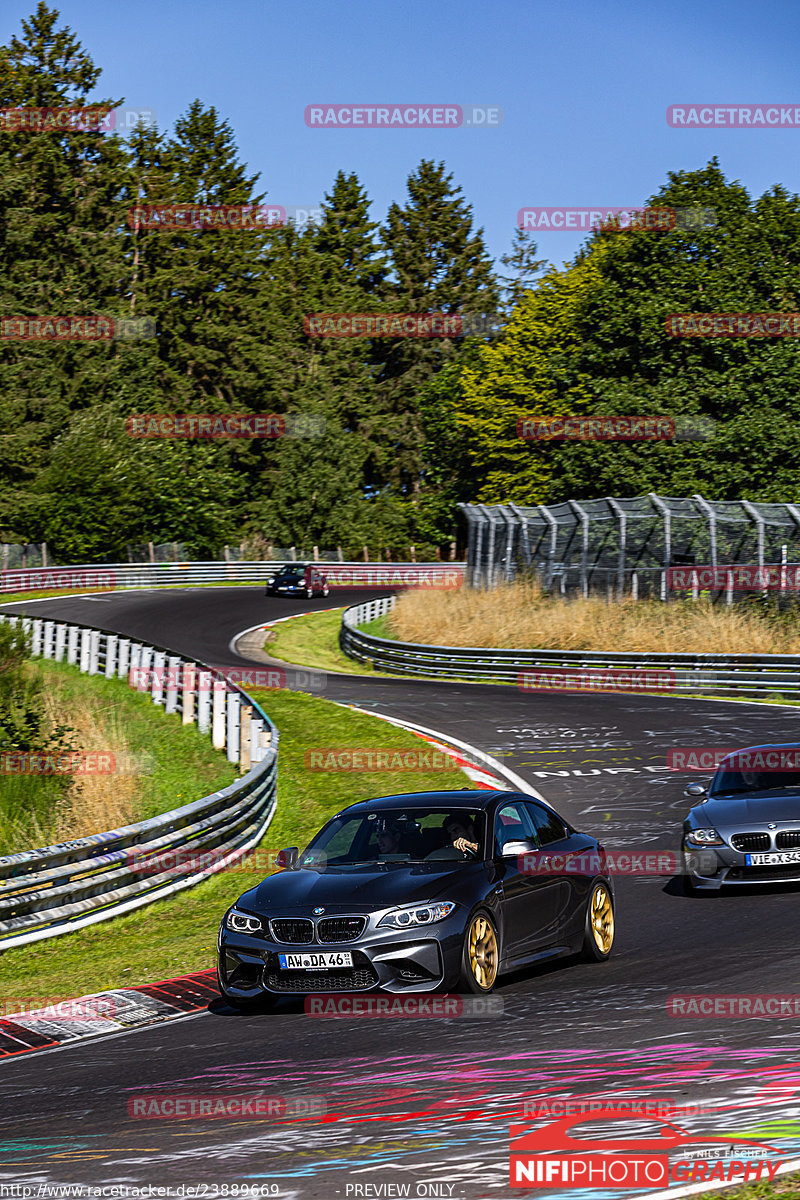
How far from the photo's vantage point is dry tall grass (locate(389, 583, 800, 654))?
34938 millimetres

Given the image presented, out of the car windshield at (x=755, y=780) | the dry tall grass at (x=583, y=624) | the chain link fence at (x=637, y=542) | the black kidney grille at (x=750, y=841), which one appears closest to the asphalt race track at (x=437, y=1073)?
the black kidney grille at (x=750, y=841)

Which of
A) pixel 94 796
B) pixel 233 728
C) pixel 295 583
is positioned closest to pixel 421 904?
pixel 94 796

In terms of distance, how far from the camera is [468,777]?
22531 mm

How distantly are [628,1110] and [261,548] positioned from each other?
73681 millimetres

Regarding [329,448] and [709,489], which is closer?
[709,489]

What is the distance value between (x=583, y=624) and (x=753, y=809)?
2488 cm

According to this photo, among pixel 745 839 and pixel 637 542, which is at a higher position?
pixel 637 542

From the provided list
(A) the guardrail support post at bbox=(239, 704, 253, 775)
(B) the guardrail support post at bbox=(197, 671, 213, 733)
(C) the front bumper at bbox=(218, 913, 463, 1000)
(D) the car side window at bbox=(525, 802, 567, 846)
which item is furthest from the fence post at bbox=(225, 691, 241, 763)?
(C) the front bumper at bbox=(218, 913, 463, 1000)

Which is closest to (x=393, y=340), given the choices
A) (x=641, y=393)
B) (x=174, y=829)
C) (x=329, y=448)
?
(x=329, y=448)

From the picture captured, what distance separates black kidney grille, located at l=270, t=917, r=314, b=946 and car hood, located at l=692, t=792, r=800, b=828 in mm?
5672

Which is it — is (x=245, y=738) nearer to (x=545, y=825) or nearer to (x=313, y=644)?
(x=545, y=825)

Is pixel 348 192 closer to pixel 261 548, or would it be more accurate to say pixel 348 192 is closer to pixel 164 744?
pixel 261 548

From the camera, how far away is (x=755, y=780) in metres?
14.5

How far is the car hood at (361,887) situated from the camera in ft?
29.8
